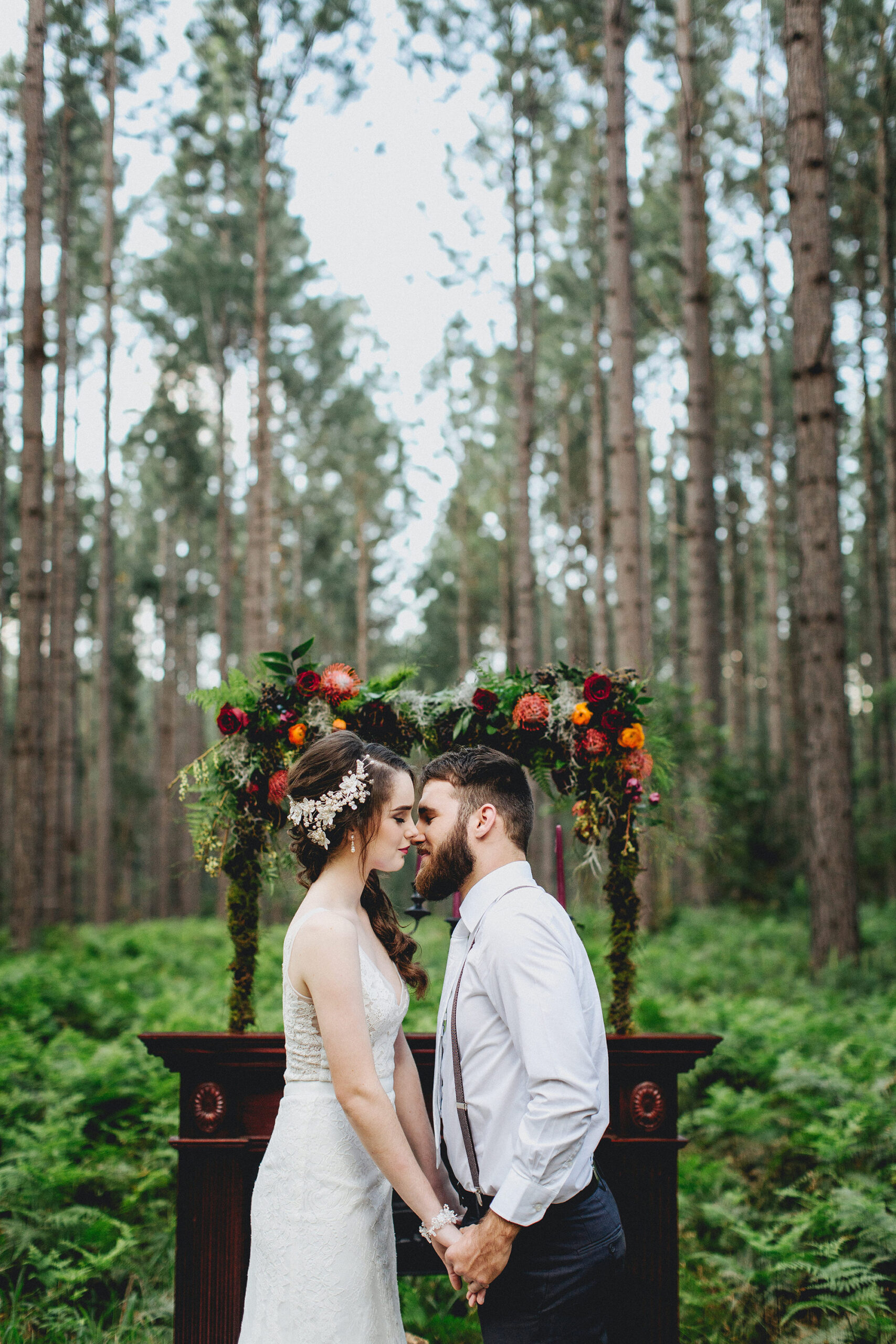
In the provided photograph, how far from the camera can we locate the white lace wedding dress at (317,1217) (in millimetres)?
2438

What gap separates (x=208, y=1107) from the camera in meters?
3.54

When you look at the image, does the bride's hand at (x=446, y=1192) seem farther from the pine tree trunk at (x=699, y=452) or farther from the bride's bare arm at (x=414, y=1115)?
the pine tree trunk at (x=699, y=452)

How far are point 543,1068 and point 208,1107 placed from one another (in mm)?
1950

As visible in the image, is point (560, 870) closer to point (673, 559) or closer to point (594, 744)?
point (594, 744)

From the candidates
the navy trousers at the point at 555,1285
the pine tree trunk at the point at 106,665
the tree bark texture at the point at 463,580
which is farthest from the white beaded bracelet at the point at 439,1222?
the tree bark texture at the point at 463,580

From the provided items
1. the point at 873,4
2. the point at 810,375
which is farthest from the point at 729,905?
the point at 873,4

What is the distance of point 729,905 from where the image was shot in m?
15.3

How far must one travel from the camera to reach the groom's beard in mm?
2580

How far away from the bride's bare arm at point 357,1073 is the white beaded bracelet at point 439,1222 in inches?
0.4

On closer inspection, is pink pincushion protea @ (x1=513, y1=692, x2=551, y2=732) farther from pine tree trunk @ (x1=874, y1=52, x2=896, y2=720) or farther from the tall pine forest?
pine tree trunk @ (x1=874, y1=52, x2=896, y2=720)

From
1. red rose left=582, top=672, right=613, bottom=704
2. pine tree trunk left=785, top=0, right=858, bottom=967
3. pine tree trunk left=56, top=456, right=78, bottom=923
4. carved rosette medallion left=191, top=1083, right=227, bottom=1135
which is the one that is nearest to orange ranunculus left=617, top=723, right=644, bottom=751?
red rose left=582, top=672, right=613, bottom=704

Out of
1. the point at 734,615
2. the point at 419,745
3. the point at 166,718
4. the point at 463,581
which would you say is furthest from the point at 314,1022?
the point at 734,615

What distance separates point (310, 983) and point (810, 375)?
7367mm

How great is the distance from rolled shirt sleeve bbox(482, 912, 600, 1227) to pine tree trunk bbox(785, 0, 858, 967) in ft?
21.2
